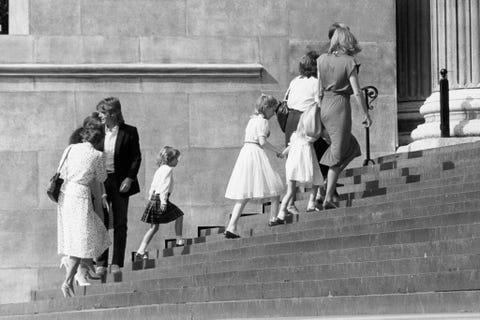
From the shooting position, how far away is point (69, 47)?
2558 cm

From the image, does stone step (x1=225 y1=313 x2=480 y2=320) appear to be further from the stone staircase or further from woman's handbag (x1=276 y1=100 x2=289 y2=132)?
woman's handbag (x1=276 y1=100 x2=289 y2=132)

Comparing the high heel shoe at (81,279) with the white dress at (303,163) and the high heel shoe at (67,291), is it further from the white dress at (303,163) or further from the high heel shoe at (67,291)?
the white dress at (303,163)

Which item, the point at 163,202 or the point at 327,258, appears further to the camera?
the point at 163,202

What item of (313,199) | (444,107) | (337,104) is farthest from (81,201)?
(444,107)

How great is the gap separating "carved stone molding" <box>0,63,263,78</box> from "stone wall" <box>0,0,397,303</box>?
0.06 metres

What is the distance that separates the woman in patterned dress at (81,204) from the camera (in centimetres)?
1938

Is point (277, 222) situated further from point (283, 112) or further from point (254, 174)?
point (283, 112)

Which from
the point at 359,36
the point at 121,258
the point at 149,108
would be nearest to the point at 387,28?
the point at 359,36

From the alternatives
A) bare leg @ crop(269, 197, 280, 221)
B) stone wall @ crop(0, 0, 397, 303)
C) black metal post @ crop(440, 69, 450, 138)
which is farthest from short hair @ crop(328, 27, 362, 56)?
stone wall @ crop(0, 0, 397, 303)

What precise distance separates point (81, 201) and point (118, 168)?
5.07 ft

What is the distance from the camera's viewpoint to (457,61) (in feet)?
80.1

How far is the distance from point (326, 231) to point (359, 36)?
7.71 m

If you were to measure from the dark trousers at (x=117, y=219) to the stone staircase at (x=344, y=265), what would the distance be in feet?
0.73

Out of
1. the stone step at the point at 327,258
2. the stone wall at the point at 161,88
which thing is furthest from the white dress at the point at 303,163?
the stone wall at the point at 161,88
